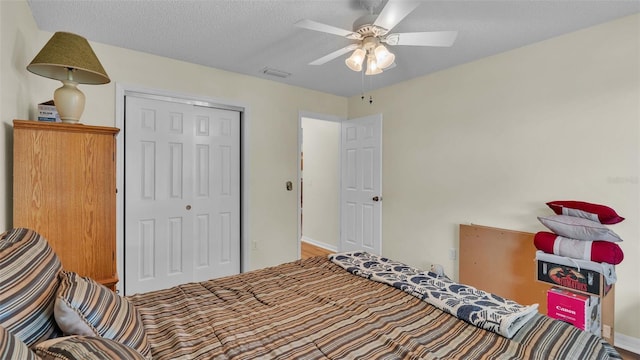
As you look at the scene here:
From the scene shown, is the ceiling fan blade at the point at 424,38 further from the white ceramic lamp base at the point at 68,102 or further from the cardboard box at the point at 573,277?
the white ceramic lamp base at the point at 68,102

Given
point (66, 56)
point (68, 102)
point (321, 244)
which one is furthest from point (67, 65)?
point (321, 244)

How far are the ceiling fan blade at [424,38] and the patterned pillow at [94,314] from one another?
1899 millimetres

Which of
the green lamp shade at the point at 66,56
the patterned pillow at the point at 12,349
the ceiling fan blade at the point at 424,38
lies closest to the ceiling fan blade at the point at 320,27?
the ceiling fan blade at the point at 424,38

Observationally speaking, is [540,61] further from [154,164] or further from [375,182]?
[154,164]

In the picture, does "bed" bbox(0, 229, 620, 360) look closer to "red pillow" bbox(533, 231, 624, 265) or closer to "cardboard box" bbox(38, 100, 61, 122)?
"red pillow" bbox(533, 231, 624, 265)

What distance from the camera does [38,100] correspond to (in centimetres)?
238

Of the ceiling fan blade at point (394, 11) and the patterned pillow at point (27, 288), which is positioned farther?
the ceiling fan blade at point (394, 11)

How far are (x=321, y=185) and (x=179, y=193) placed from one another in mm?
2586

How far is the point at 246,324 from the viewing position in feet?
4.48

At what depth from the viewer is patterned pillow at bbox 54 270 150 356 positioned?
0.93 m

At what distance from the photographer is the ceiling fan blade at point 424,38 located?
5.90 feet

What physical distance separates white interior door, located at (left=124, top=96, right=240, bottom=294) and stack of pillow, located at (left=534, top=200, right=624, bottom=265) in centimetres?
291

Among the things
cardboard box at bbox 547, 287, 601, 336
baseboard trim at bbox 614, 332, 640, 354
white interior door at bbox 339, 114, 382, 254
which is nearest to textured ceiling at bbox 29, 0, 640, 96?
white interior door at bbox 339, 114, 382, 254

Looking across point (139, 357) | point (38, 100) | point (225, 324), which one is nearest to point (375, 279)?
point (225, 324)
